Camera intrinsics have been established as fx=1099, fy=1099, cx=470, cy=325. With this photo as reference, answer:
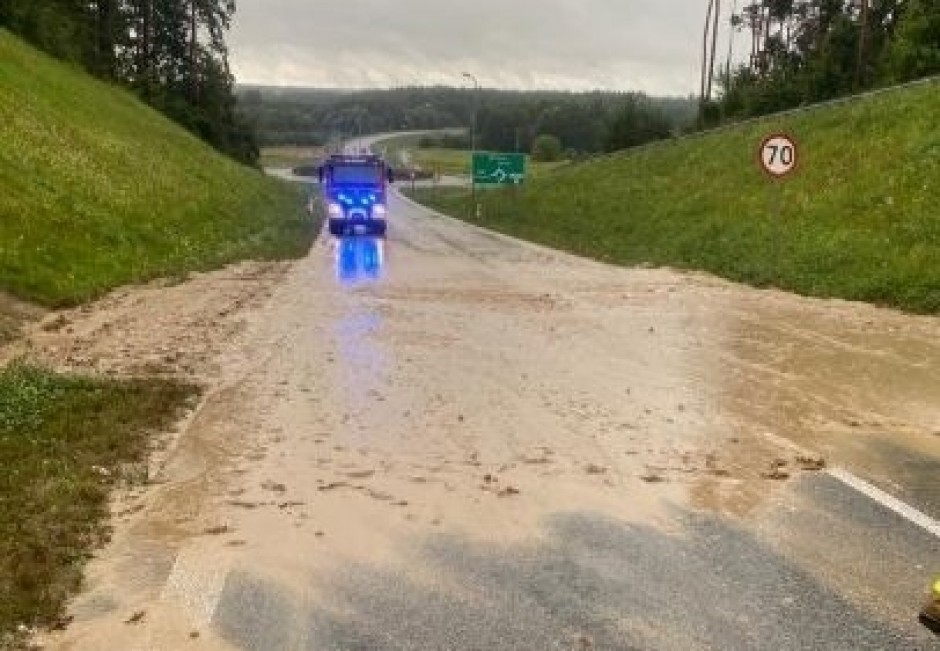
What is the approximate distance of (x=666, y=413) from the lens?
1028 cm

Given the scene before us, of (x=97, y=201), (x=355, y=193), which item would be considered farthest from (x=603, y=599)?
(x=355, y=193)

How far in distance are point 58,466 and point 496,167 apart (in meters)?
51.5

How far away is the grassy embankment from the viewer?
6723 millimetres

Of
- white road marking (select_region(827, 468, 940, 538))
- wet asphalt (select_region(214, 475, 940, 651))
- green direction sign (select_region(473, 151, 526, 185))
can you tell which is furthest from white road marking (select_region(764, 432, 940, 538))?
green direction sign (select_region(473, 151, 526, 185))

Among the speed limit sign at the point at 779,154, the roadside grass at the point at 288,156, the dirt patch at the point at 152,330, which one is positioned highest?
the speed limit sign at the point at 779,154

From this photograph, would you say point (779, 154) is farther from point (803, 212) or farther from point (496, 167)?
point (496, 167)

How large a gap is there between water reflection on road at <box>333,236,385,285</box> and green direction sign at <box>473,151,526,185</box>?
2293 centimetres

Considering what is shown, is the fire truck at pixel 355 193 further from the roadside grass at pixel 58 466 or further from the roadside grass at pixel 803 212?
the roadside grass at pixel 58 466

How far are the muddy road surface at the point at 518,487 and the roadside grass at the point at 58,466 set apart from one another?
21 centimetres

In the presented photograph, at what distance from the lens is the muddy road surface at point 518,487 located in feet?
18.3

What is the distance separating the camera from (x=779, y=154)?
71.1 feet

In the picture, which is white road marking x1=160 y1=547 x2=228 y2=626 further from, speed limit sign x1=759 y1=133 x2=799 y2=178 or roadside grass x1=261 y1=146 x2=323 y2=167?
roadside grass x1=261 y1=146 x2=323 y2=167

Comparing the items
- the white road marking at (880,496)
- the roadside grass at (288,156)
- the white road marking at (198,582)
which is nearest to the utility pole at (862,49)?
the white road marking at (880,496)

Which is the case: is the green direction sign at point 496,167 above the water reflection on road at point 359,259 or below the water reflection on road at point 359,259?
above
